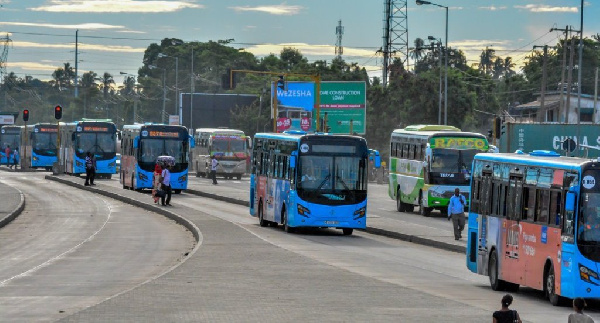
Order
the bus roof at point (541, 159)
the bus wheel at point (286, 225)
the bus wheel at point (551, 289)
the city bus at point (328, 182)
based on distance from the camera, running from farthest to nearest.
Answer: the bus wheel at point (286, 225)
the city bus at point (328, 182)
the bus roof at point (541, 159)
the bus wheel at point (551, 289)

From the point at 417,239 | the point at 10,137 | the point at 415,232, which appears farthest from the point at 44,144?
the point at 417,239

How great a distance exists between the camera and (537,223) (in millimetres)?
21797

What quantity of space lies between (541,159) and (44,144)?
8062 cm

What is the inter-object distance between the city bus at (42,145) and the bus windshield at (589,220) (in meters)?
79.5

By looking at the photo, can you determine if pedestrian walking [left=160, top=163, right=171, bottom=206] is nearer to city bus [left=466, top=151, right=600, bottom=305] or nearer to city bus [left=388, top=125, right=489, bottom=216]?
city bus [left=388, top=125, right=489, bottom=216]

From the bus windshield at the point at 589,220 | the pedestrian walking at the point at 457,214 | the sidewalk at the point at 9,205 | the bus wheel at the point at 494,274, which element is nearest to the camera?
the bus windshield at the point at 589,220

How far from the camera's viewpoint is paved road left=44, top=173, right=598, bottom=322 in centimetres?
1745

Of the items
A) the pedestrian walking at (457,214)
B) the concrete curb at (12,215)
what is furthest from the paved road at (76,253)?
the pedestrian walking at (457,214)

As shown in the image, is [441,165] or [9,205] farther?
[9,205]

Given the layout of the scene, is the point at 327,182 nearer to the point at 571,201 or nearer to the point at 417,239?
the point at 417,239

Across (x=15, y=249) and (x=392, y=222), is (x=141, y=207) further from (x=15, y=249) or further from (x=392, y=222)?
(x=15, y=249)

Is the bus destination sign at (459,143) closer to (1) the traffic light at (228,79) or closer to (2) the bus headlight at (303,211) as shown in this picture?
(2) the bus headlight at (303,211)

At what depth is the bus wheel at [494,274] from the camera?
23641 mm

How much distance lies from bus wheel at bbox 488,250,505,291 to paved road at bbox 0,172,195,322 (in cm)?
671
